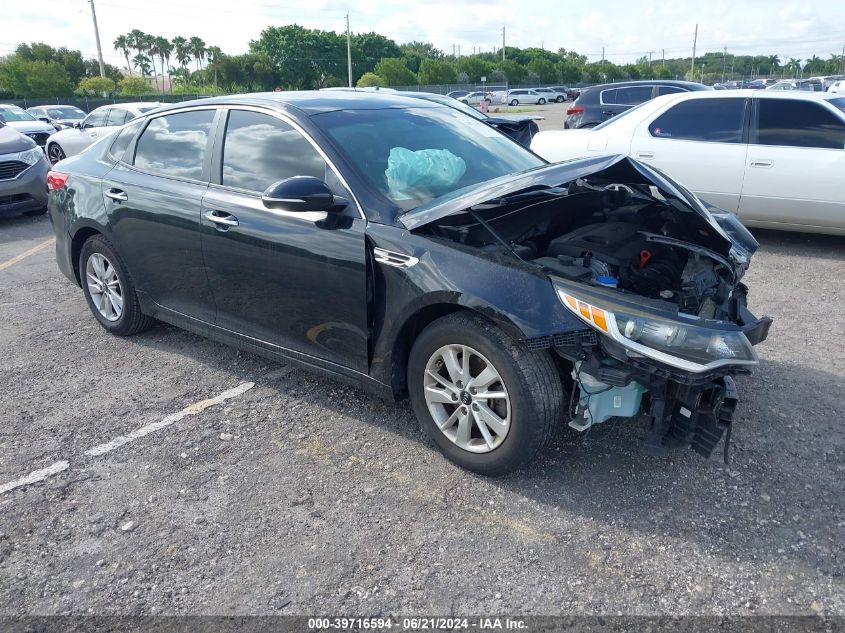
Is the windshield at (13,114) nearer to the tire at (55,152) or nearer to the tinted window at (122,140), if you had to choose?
the tire at (55,152)

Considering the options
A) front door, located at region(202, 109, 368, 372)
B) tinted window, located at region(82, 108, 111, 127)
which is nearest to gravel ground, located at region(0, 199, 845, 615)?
front door, located at region(202, 109, 368, 372)

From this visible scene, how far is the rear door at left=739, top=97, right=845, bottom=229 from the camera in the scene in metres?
6.74

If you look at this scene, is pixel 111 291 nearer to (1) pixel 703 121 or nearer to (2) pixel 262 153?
(2) pixel 262 153

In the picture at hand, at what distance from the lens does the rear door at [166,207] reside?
418 cm

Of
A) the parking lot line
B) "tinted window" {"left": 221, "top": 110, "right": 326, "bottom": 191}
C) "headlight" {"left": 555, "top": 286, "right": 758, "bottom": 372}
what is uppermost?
"tinted window" {"left": 221, "top": 110, "right": 326, "bottom": 191}

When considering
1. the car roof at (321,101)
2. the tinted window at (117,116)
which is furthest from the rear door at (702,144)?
the tinted window at (117,116)

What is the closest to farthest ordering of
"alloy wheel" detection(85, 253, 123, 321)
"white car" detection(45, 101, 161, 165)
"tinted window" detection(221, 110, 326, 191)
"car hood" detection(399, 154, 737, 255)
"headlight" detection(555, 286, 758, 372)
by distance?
1. "headlight" detection(555, 286, 758, 372)
2. "car hood" detection(399, 154, 737, 255)
3. "tinted window" detection(221, 110, 326, 191)
4. "alloy wheel" detection(85, 253, 123, 321)
5. "white car" detection(45, 101, 161, 165)

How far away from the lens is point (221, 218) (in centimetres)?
392

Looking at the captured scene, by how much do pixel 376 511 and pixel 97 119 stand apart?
16.0 m

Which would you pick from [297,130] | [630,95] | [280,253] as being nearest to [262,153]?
[297,130]

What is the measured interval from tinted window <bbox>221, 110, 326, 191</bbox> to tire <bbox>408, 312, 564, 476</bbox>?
3.75ft

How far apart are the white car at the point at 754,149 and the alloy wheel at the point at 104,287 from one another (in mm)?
5222

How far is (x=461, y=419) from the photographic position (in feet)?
10.6

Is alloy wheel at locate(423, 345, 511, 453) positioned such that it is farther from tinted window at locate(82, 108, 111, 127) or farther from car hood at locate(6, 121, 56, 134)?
car hood at locate(6, 121, 56, 134)
